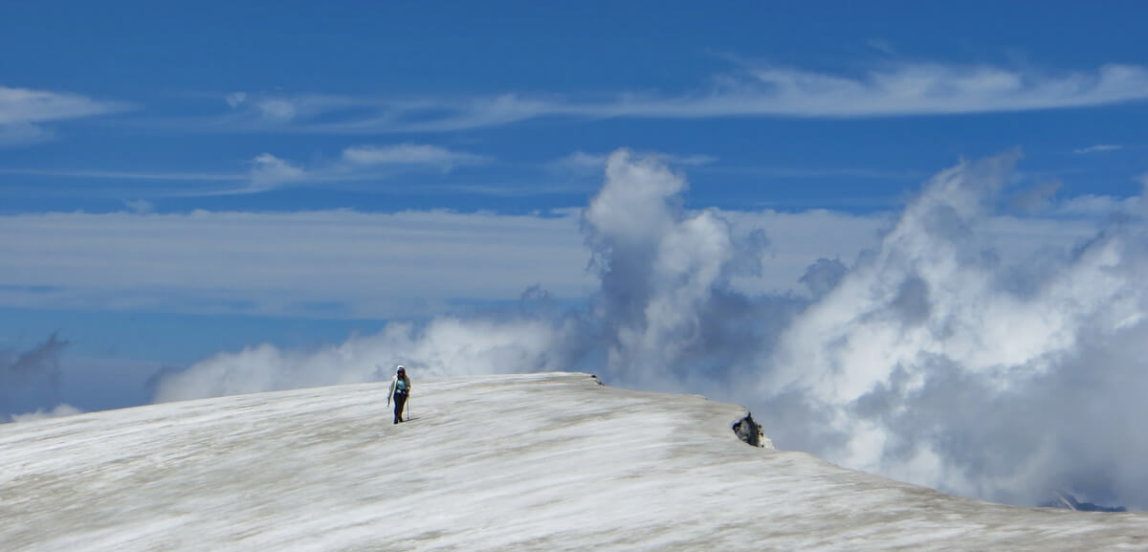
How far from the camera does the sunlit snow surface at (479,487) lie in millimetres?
18344

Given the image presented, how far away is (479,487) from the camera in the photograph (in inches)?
976

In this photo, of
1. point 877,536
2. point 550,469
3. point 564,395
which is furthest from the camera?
point 564,395

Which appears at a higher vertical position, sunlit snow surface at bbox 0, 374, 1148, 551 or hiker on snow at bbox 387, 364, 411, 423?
hiker on snow at bbox 387, 364, 411, 423

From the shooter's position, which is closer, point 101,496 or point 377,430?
point 101,496

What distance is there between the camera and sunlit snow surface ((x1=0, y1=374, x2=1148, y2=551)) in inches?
722

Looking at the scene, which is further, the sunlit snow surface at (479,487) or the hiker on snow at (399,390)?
the hiker on snow at (399,390)

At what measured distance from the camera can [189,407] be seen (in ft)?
149

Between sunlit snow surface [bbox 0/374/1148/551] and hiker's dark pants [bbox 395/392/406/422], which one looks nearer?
sunlit snow surface [bbox 0/374/1148/551]

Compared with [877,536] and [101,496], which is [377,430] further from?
[877,536]

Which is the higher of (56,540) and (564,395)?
(564,395)

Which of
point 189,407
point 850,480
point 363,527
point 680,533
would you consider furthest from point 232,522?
point 189,407

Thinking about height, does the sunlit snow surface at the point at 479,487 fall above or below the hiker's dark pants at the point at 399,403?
below

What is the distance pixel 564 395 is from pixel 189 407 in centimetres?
1724

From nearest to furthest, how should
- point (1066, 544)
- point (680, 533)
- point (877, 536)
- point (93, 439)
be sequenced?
point (1066, 544), point (877, 536), point (680, 533), point (93, 439)
